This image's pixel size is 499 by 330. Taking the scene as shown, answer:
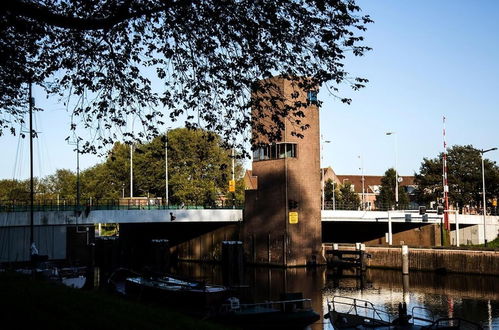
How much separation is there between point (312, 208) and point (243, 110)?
36.2 meters

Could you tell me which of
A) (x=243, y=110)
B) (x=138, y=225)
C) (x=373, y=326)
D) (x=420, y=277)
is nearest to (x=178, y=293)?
(x=373, y=326)

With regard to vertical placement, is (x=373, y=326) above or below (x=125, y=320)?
below

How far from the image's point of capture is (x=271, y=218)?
1987 inches

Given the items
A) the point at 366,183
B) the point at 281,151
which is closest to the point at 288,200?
the point at 281,151

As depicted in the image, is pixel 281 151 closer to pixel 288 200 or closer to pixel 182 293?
pixel 288 200

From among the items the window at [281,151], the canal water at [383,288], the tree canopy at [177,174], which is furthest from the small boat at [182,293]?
the tree canopy at [177,174]

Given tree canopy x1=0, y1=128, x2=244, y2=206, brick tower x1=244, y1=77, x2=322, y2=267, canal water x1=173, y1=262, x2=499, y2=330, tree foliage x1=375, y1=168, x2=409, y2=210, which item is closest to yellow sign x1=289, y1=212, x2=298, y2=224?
brick tower x1=244, y1=77, x2=322, y2=267

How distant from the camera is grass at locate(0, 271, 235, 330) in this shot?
33.7ft

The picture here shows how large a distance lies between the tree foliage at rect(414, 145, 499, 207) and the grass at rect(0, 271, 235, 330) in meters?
68.6

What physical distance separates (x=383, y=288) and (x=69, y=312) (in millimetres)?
30176

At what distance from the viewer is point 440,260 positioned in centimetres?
4466

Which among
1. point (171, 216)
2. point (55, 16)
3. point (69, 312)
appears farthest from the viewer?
point (171, 216)

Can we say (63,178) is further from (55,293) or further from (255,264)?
(55,293)

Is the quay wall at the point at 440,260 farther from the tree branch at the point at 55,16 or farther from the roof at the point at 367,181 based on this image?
the roof at the point at 367,181
